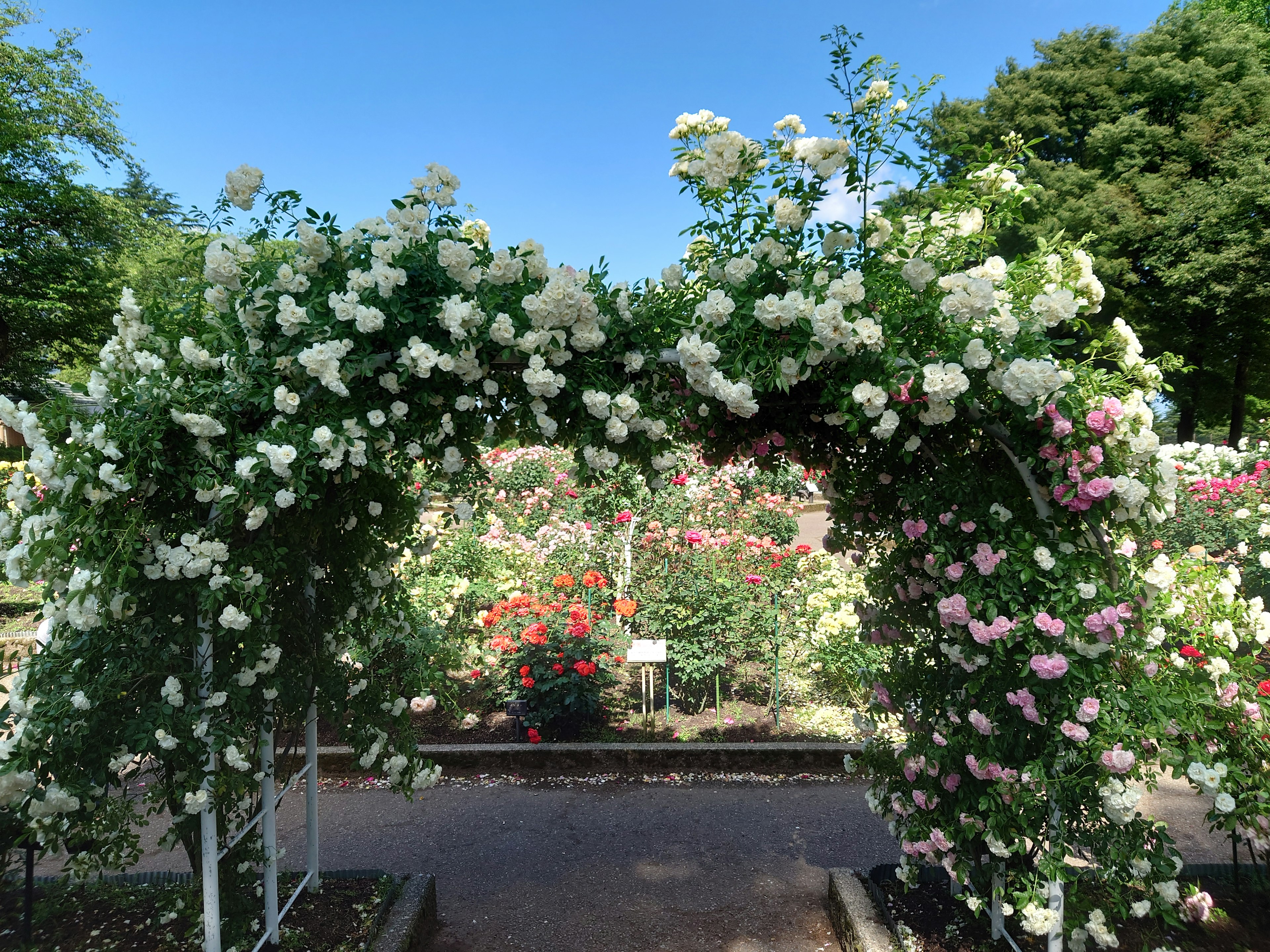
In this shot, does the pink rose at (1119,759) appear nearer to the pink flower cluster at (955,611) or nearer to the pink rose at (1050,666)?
the pink rose at (1050,666)

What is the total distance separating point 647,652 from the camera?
16.1 ft

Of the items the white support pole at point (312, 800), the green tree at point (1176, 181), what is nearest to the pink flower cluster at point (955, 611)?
the white support pole at point (312, 800)

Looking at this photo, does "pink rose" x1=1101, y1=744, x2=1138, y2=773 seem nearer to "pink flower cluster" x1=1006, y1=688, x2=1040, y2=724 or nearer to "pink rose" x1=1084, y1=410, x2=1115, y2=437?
"pink flower cluster" x1=1006, y1=688, x2=1040, y2=724

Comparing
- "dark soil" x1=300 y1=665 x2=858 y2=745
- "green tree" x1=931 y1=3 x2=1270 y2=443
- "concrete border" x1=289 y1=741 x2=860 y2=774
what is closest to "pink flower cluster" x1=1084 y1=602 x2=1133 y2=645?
"concrete border" x1=289 y1=741 x2=860 y2=774

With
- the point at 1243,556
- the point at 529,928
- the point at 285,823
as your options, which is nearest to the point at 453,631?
the point at 285,823

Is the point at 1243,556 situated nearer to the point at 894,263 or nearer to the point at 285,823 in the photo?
the point at 894,263

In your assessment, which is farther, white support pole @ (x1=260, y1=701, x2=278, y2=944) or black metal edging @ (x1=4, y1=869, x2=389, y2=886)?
black metal edging @ (x1=4, y1=869, x2=389, y2=886)

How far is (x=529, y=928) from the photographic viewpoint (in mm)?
3346

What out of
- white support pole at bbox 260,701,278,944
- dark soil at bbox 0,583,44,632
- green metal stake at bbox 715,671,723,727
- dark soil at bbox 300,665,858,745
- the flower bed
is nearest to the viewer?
the flower bed

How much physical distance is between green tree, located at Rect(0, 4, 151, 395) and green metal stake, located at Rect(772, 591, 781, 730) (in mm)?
14636

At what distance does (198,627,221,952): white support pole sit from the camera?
2441 mm

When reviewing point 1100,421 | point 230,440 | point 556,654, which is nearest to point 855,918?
point 1100,421

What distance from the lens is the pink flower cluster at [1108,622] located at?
2.26 m

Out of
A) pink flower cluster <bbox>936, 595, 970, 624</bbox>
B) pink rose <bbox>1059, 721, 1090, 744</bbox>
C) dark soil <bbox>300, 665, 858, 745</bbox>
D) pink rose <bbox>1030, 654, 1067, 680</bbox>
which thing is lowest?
dark soil <bbox>300, 665, 858, 745</bbox>
